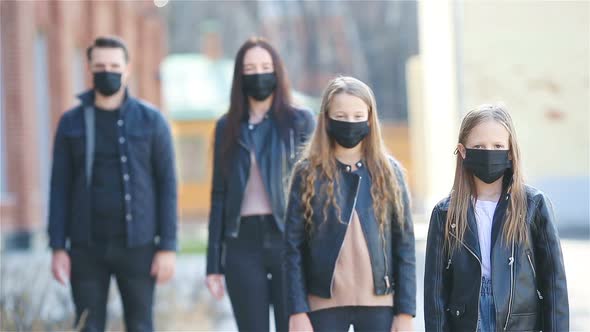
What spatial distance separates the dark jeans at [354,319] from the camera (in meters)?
5.02

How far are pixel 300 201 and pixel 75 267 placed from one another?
6.36 ft

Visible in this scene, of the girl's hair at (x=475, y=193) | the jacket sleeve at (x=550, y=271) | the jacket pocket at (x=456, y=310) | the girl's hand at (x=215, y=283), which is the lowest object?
the girl's hand at (x=215, y=283)

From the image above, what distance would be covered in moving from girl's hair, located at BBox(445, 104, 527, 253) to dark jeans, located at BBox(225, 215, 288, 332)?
143 cm

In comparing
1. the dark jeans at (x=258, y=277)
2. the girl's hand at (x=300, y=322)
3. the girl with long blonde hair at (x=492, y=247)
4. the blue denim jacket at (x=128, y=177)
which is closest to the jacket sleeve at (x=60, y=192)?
the blue denim jacket at (x=128, y=177)

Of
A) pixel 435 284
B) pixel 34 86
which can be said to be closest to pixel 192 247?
pixel 34 86

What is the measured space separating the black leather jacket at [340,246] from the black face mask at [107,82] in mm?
1846

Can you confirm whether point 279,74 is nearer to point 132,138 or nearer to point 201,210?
point 132,138

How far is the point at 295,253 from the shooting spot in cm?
512

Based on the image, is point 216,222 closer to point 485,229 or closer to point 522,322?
point 485,229

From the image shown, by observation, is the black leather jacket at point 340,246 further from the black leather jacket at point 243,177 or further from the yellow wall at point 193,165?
the yellow wall at point 193,165

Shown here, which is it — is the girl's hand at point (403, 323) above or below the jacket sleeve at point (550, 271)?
below

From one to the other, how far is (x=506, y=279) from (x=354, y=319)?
88 centimetres

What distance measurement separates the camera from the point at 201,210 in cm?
4203

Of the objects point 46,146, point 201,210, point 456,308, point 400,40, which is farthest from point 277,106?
point 400,40
